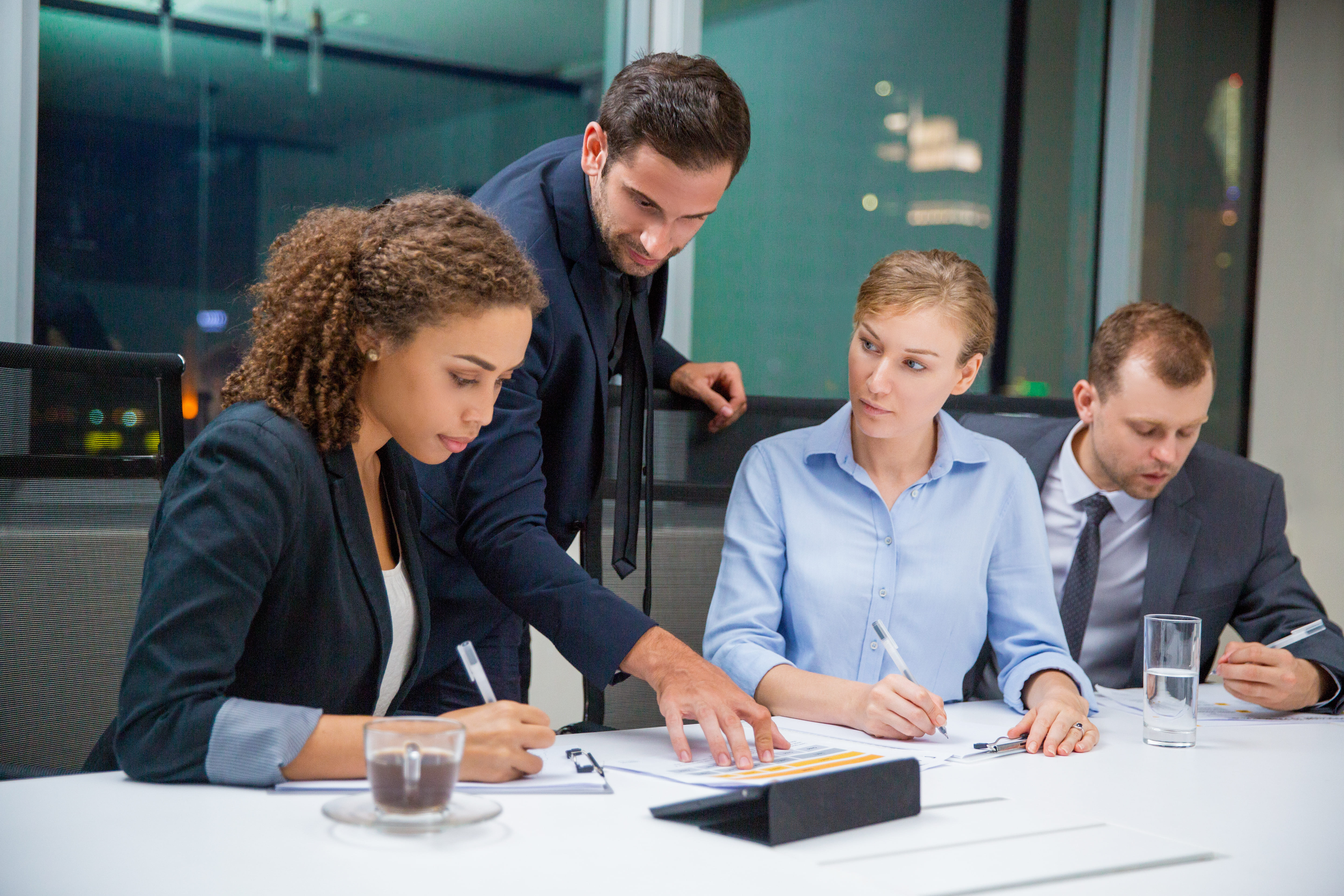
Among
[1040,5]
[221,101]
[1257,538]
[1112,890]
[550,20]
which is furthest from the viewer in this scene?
[1040,5]

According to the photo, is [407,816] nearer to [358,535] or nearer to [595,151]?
[358,535]

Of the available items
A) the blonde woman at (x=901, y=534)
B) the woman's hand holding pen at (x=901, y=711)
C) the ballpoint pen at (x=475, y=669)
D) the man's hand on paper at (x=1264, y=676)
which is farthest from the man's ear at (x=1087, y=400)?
the ballpoint pen at (x=475, y=669)

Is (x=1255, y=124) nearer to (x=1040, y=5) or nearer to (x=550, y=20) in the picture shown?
(x=1040, y=5)

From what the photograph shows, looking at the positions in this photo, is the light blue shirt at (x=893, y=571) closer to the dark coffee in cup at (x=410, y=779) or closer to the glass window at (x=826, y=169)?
the dark coffee in cup at (x=410, y=779)

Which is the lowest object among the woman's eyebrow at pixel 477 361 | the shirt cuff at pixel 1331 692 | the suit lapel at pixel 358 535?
the shirt cuff at pixel 1331 692

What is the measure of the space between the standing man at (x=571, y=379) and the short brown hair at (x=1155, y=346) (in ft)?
2.97

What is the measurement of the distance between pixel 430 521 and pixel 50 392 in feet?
1.74

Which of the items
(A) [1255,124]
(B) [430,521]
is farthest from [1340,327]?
(B) [430,521]

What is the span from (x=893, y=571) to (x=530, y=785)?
2.59ft

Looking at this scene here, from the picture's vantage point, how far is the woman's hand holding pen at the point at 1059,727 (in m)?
1.43

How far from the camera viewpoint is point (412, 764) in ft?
3.14

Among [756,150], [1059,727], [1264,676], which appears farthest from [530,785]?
[756,150]

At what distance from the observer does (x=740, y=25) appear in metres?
3.32

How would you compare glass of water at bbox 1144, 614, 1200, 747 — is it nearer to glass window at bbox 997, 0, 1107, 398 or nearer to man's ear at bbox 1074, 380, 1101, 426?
man's ear at bbox 1074, 380, 1101, 426
